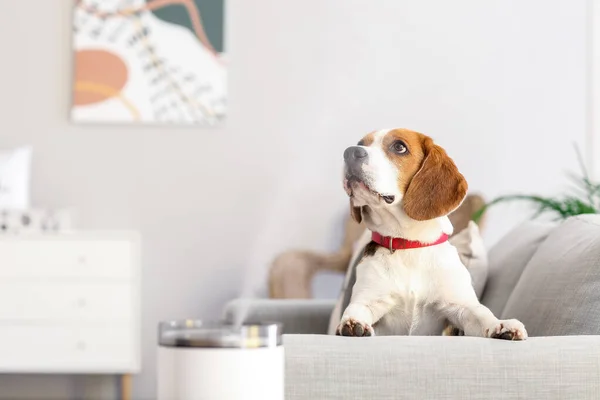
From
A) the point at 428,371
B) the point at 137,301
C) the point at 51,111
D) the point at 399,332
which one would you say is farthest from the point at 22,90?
the point at 428,371

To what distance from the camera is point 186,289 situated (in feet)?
12.8

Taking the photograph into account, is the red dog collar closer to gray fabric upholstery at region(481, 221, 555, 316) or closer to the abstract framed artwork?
gray fabric upholstery at region(481, 221, 555, 316)

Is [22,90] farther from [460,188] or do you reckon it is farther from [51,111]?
[460,188]

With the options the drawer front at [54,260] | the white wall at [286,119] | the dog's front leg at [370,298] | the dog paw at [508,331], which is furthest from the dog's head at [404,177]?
the white wall at [286,119]

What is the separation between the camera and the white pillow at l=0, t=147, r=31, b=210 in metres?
3.68

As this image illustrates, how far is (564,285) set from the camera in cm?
159

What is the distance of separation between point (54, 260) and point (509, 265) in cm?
200

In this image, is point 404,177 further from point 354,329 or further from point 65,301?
point 65,301

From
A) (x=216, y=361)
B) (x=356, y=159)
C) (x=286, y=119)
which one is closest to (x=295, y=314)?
(x=356, y=159)

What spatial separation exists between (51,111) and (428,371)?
3.00 metres

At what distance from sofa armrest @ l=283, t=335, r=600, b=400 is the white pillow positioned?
106 inches

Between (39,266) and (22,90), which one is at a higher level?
(22,90)

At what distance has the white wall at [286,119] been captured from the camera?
12.8 ft

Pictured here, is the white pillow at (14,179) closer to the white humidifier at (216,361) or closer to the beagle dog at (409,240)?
the beagle dog at (409,240)
